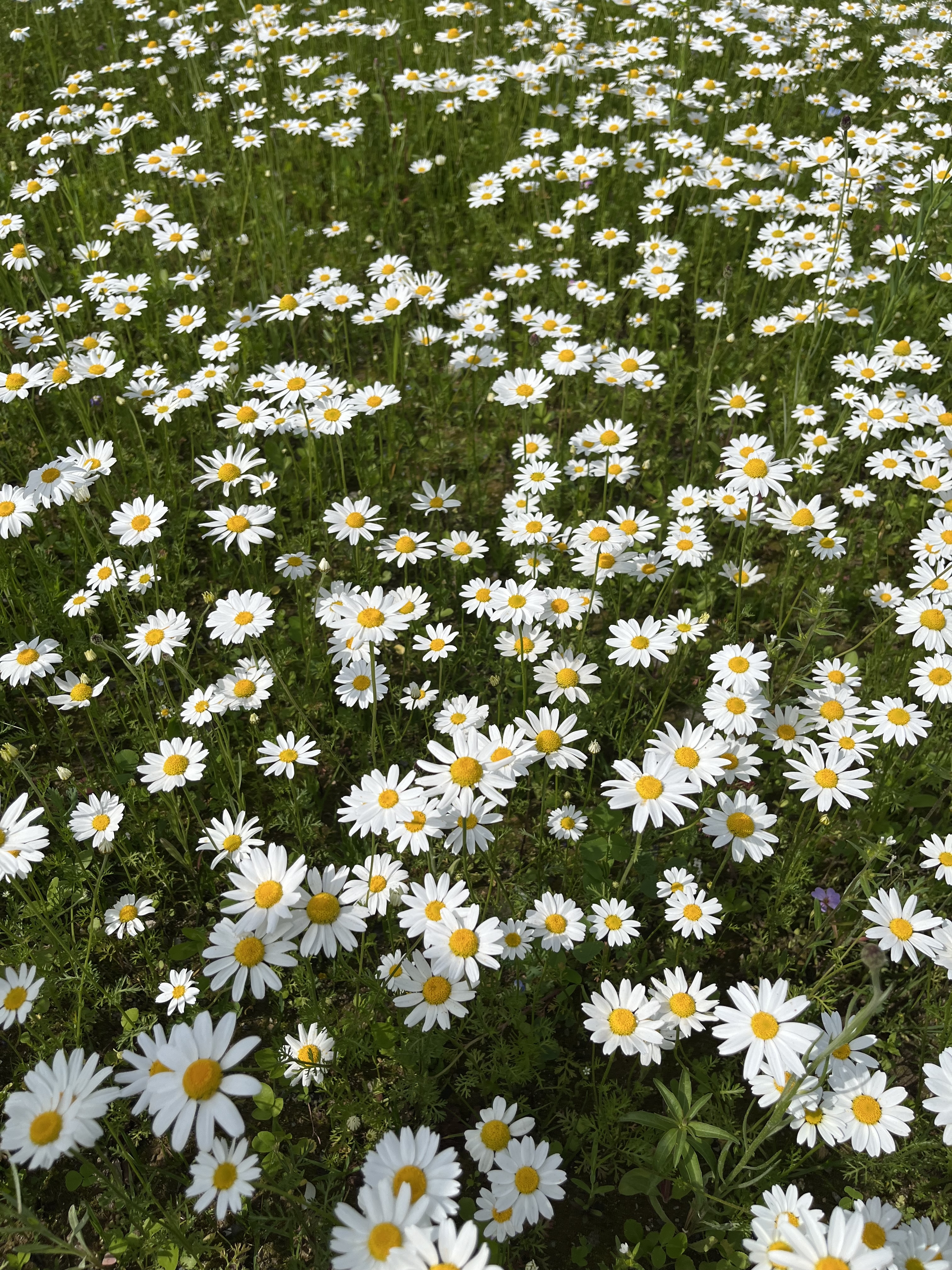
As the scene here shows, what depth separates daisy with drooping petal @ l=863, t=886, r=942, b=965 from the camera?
2570 mm

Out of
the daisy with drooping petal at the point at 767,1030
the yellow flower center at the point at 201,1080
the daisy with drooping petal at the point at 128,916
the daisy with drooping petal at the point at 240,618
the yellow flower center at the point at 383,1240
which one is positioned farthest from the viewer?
the daisy with drooping petal at the point at 240,618

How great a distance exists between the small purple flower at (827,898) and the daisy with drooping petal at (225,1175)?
215 cm

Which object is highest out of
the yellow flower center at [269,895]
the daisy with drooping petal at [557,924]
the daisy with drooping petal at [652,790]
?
the yellow flower center at [269,895]

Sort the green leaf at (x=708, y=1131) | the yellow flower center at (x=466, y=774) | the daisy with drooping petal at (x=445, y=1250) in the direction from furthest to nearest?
1. the yellow flower center at (x=466, y=774)
2. the green leaf at (x=708, y=1131)
3. the daisy with drooping petal at (x=445, y=1250)

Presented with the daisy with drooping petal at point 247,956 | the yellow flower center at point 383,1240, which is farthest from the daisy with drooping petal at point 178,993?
the yellow flower center at point 383,1240

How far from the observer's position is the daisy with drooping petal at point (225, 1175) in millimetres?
1898

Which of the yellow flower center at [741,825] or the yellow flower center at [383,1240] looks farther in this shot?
the yellow flower center at [741,825]

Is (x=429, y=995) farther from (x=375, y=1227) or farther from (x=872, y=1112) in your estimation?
(x=872, y=1112)

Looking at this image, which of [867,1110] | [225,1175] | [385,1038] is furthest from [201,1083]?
[867,1110]

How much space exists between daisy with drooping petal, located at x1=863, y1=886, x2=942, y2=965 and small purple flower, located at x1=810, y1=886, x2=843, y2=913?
391 mm

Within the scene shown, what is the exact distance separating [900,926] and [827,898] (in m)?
0.52

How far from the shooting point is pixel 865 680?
12.8ft

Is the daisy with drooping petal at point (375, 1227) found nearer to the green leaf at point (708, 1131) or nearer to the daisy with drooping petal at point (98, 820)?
the green leaf at point (708, 1131)

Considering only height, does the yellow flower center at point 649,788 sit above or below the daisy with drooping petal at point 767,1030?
above
